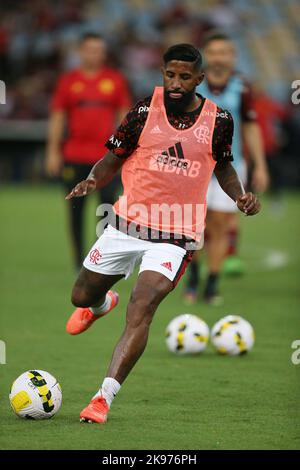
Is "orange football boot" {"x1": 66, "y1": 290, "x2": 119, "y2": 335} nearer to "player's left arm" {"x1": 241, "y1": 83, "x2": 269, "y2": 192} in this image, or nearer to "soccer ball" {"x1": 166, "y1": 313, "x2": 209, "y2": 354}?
"soccer ball" {"x1": 166, "y1": 313, "x2": 209, "y2": 354}

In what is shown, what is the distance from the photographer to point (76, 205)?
13.0 m

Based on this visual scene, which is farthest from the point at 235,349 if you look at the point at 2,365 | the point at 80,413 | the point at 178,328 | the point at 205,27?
the point at 205,27

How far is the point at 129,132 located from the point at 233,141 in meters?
4.41

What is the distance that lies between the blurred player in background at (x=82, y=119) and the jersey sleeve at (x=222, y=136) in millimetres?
5918

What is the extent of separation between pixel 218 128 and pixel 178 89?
0.38 meters

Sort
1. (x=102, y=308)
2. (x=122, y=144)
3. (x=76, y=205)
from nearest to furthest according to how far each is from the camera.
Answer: (x=122, y=144) → (x=102, y=308) → (x=76, y=205)

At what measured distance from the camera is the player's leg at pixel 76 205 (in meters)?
12.9

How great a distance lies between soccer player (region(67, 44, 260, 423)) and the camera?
6.76 m

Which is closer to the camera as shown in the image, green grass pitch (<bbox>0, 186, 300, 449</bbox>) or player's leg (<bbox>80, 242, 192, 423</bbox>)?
green grass pitch (<bbox>0, 186, 300, 449</bbox>)

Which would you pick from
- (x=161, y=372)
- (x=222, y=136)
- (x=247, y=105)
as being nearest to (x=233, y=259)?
(x=247, y=105)

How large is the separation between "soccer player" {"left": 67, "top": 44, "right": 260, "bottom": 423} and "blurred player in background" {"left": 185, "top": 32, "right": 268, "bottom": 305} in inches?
156

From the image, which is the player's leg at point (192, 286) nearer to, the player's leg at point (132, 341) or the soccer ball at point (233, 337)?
the soccer ball at point (233, 337)

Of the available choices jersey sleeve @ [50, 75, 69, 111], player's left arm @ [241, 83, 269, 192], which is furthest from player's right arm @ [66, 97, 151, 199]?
jersey sleeve @ [50, 75, 69, 111]

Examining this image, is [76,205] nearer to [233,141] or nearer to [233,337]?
[233,141]
